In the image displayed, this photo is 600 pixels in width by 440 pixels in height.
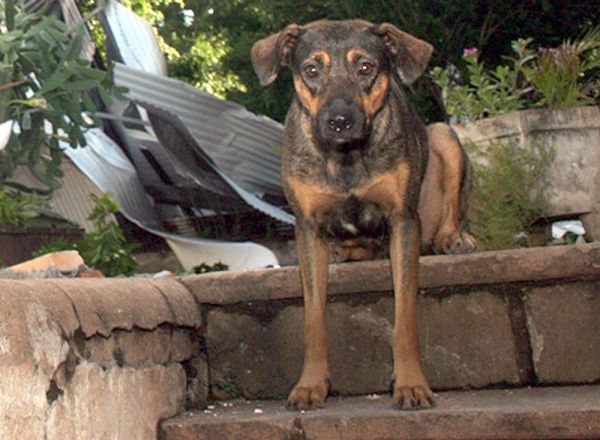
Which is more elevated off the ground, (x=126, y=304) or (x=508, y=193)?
(x=508, y=193)

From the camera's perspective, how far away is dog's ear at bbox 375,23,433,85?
3.45 m

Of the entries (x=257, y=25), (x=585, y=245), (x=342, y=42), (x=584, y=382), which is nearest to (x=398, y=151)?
(x=342, y=42)

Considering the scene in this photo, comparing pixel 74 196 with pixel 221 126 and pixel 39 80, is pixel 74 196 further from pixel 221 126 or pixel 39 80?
pixel 39 80

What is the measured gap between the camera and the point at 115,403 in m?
2.85

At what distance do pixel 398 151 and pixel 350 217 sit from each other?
0.31 m

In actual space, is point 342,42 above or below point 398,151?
above

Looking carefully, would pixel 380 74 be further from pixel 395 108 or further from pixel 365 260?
pixel 365 260

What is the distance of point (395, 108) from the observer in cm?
350

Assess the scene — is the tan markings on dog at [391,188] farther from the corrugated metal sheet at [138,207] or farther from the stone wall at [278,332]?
the corrugated metal sheet at [138,207]

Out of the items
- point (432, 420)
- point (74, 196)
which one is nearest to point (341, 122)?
point (432, 420)

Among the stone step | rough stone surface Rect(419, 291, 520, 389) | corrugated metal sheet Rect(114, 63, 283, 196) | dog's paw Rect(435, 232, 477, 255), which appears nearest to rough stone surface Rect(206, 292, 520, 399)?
rough stone surface Rect(419, 291, 520, 389)

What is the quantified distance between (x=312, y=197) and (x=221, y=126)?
717cm

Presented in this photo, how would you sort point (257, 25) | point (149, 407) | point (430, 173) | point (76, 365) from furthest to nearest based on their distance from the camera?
point (257, 25) → point (430, 173) → point (149, 407) → point (76, 365)

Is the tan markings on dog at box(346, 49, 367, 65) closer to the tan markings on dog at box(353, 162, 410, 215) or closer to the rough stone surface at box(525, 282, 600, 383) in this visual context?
the tan markings on dog at box(353, 162, 410, 215)
